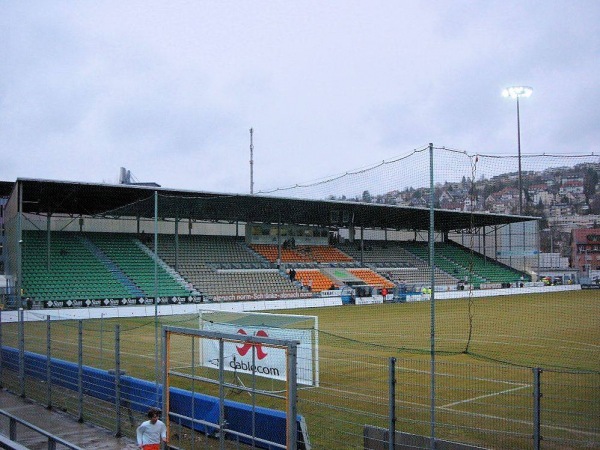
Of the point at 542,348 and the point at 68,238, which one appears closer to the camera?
the point at 542,348

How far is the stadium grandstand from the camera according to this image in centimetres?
3447

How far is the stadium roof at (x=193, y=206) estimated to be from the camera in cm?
3228

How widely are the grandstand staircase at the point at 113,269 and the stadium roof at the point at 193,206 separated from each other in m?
2.22

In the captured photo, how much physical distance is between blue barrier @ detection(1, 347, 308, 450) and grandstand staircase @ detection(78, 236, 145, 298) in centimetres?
2130

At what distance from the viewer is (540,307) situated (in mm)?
37844

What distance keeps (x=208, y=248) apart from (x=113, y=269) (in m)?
9.49

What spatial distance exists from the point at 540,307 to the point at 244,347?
2914cm

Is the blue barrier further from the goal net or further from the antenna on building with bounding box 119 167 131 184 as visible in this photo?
the antenna on building with bounding box 119 167 131 184

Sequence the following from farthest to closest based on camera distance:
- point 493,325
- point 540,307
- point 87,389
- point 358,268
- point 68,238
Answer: point 358,268 < point 68,238 < point 540,307 < point 493,325 < point 87,389

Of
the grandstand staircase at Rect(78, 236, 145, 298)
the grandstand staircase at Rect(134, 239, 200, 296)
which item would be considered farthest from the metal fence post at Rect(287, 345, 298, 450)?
the grandstand staircase at Rect(134, 239, 200, 296)

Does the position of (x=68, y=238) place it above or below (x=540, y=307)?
above

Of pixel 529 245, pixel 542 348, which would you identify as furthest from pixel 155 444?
pixel 529 245

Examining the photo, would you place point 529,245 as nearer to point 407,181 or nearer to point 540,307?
point 540,307

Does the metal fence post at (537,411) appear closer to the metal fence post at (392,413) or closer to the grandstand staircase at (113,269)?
the metal fence post at (392,413)
